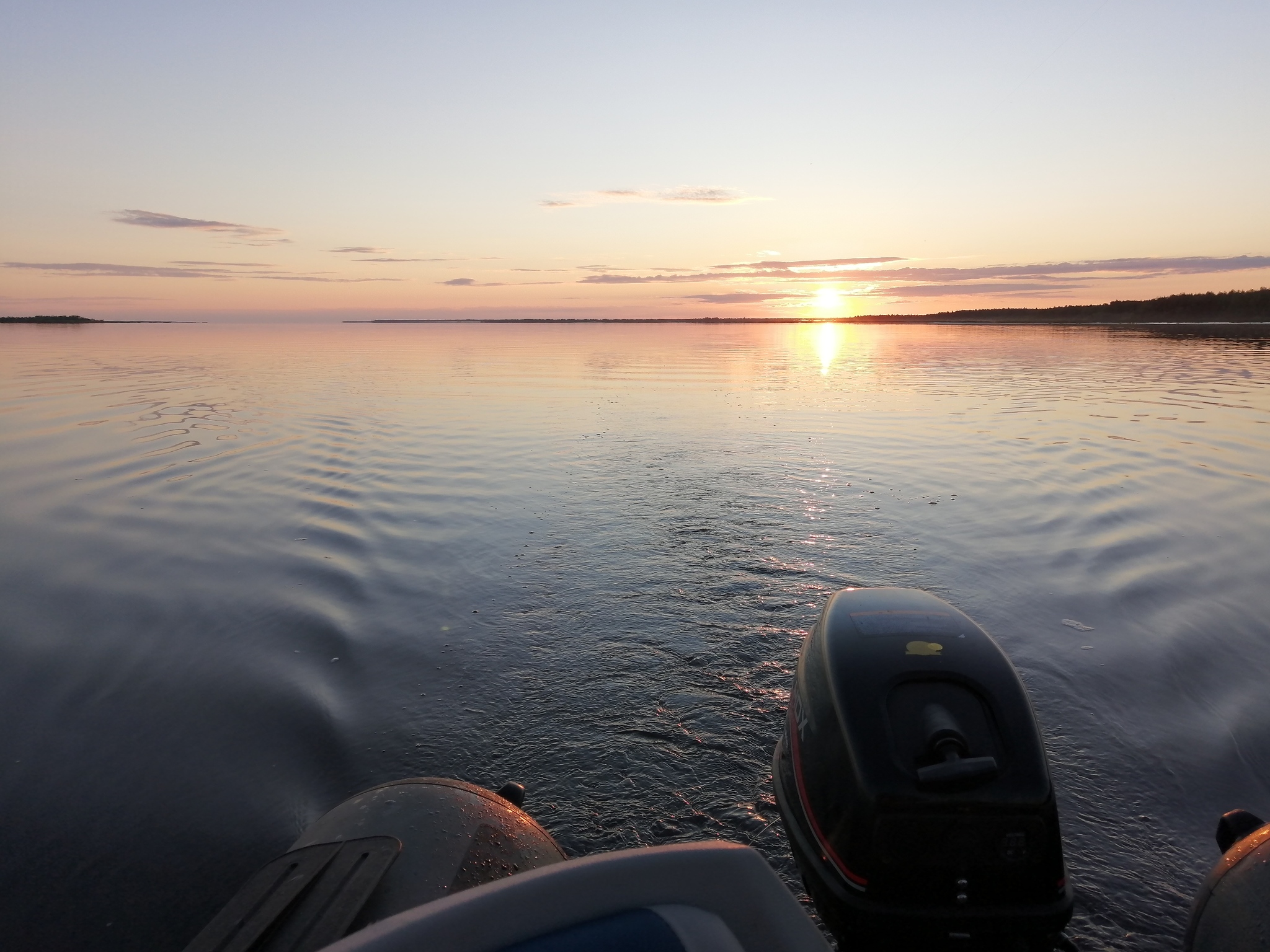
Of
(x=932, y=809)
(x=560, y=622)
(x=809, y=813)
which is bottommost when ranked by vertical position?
Result: (x=560, y=622)

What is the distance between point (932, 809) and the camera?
129 inches

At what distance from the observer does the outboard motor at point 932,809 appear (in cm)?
326

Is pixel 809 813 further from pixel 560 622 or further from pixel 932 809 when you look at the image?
pixel 560 622

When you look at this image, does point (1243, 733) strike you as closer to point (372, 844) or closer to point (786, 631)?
point (786, 631)

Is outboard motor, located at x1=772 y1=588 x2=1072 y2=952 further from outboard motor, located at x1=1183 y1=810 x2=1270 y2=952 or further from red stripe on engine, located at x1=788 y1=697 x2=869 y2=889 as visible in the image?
outboard motor, located at x1=1183 y1=810 x2=1270 y2=952

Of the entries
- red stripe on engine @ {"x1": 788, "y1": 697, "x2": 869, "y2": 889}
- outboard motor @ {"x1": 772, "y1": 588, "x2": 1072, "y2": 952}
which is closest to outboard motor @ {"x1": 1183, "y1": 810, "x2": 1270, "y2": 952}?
outboard motor @ {"x1": 772, "y1": 588, "x2": 1072, "y2": 952}

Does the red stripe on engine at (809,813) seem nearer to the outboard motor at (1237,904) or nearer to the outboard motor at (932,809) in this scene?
Result: the outboard motor at (932,809)

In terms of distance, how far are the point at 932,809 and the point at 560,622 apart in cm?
501

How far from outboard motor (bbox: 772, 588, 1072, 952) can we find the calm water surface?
3.63ft

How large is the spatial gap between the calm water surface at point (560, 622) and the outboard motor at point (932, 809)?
111 cm

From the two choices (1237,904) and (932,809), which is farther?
(932,809)

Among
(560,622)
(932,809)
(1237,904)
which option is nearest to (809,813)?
(932,809)

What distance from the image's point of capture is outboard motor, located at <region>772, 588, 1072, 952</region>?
3258 millimetres

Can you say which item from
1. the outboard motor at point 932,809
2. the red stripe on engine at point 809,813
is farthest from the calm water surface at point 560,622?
the outboard motor at point 932,809
